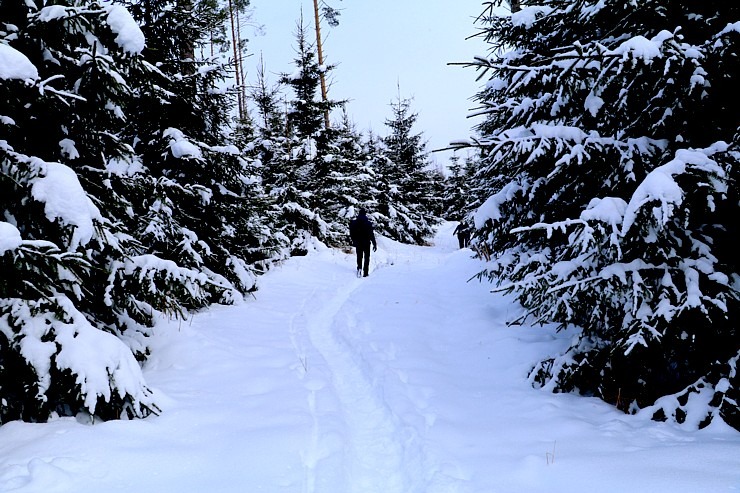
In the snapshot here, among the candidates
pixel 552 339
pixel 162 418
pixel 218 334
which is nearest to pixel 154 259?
pixel 162 418

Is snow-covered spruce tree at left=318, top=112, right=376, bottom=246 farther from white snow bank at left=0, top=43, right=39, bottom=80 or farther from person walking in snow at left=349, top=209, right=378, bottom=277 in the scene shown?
white snow bank at left=0, top=43, right=39, bottom=80

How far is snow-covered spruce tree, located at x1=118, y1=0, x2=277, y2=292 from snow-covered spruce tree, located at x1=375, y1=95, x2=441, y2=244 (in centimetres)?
1623

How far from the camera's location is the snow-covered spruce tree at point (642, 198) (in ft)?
11.7

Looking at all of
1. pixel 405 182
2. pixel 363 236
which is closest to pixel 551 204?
pixel 363 236

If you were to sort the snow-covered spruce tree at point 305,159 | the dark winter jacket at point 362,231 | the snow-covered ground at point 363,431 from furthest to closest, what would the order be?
the snow-covered spruce tree at point 305,159 → the dark winter jacket at point 362,231 → the snow-covered ground at point 363,431

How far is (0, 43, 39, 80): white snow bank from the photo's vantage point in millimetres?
3307

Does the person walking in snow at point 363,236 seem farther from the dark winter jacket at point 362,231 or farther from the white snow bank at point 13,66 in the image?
the white snow bank at point 13,66

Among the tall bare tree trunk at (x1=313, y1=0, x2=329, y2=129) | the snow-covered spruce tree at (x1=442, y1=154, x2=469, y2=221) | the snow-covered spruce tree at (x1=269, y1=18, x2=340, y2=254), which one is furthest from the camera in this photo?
the snow-covered spruce tree at (x1=442, y1=154, x2=469, y2=221)

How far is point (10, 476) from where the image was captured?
2746 millimetres

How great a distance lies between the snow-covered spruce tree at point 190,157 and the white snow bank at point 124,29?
337 centimetres

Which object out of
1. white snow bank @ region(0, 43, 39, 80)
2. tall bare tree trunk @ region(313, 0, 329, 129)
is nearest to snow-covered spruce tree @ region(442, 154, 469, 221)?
tall bare tree trunk @ region(313, 0, 329, 129)

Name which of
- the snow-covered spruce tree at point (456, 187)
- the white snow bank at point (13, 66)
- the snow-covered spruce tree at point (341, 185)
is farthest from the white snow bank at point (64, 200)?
the snow-covered spruce tree at point (456, 187)

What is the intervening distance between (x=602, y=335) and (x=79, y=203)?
18.4 ft

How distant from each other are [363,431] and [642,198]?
3408 mm
